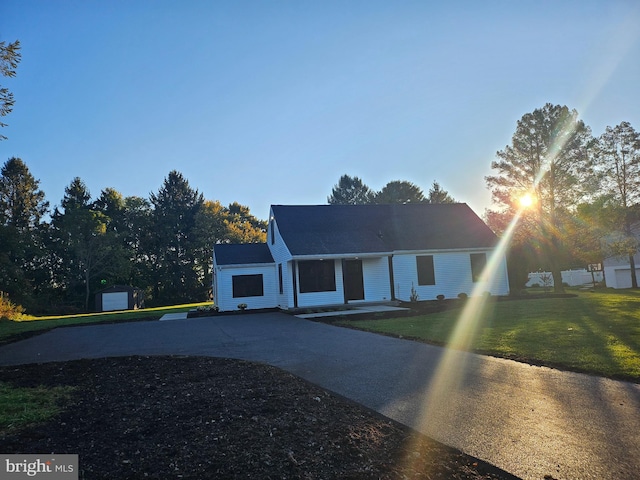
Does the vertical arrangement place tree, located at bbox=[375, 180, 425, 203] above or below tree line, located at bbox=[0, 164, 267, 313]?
above

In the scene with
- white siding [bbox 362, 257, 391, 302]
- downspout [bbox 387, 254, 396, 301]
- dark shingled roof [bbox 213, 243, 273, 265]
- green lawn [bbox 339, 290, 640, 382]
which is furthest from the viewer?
dark shingled roof [bbox 213, 243, 273, 265]

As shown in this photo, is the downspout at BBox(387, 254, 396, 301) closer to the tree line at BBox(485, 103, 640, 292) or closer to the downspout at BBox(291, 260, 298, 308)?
the downspout at BBox(291, 260, 298, 308)

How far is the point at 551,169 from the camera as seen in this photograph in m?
23.5

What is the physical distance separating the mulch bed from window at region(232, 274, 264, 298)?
15.9 meters

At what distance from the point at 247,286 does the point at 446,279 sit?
10798mm

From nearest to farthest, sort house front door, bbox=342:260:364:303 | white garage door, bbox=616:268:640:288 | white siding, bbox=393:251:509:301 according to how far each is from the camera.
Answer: house front door, bbox=342:260:364:303
white siding, bbox=393:251:509:301
white garage door, bbox=616:268:640:288

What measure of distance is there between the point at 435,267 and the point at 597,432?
19124mm

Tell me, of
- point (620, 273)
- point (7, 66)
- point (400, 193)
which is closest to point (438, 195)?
point (400, 193)

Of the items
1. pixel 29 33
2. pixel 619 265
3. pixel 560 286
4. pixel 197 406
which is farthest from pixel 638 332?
pixel 619 265

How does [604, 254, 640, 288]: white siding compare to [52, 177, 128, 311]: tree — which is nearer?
[604, 254, 640, 288]: white siding

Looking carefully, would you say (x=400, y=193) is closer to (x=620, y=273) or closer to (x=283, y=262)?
(x=620, y=273)

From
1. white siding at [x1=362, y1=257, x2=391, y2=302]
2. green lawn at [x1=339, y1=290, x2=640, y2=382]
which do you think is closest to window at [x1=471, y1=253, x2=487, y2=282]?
white siding at [x1=362, y1=257, x2=391, y2=302]

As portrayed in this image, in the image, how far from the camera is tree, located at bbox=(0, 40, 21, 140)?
24.2 ft

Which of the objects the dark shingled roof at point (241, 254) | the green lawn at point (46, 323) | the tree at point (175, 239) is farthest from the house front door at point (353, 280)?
the tree at point (175, 239)
